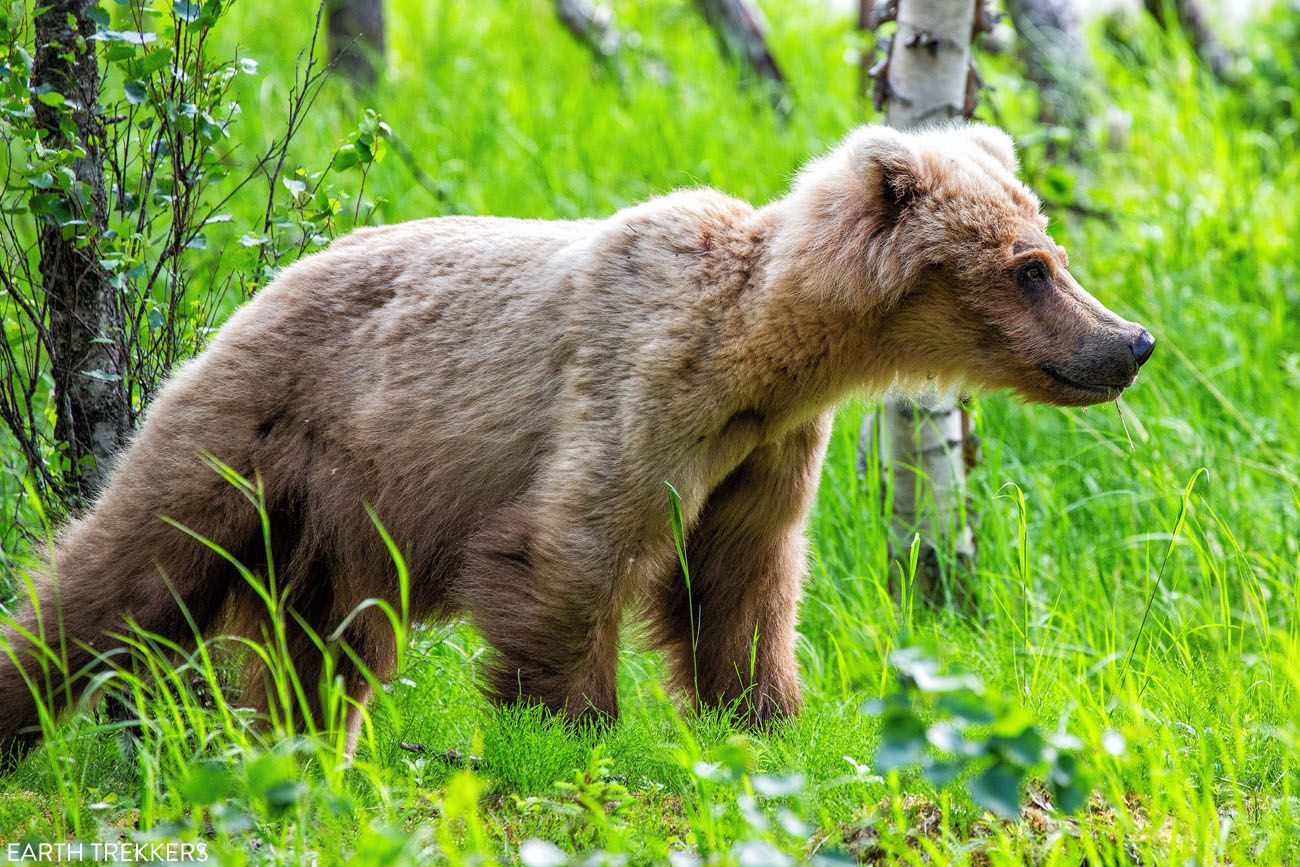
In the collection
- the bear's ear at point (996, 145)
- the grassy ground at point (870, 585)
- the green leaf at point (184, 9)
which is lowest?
the grassy ground at point (870, 585)

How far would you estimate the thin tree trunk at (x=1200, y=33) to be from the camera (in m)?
9.34

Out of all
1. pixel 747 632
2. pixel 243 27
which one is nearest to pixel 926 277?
pixel 747 632

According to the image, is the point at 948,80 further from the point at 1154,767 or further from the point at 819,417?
the point at 1154,767

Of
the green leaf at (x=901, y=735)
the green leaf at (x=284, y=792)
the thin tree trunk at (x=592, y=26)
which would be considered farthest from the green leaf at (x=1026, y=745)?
the thin tree trunk at (x=592, y=26)

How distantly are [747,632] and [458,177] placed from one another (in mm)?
4830

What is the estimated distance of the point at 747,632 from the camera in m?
4.14

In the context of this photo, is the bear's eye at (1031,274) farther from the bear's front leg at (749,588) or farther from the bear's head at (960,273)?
the bear's front leg at (749,588)

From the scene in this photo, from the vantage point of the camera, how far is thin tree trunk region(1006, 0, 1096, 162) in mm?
8492

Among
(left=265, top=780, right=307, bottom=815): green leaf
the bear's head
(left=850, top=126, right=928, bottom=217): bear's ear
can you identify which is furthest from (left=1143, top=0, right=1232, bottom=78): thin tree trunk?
(left=265, top=780, right=307, bottom=815): green leaf

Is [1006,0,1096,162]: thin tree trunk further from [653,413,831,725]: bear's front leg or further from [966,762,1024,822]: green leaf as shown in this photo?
[966,762,1024,822]: green leaf

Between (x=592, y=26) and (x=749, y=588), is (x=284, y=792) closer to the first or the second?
(x=749, y=588)

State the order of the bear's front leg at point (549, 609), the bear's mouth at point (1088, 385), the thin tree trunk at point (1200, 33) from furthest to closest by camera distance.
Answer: the thin tree trunk at point (1200, 33), the bear's mouth at point (1088, 385), the bear's front leg at point (549, 609)

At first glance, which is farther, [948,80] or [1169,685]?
[948,80]

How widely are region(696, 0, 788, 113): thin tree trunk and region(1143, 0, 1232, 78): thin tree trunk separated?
2751 mm
